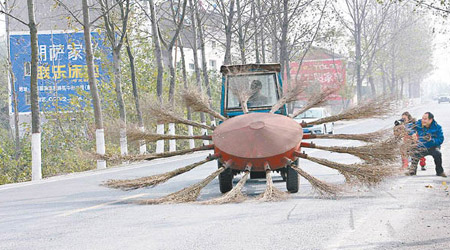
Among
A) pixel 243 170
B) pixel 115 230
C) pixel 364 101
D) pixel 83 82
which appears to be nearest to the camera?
pixel 115 230

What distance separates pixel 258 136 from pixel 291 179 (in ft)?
3.49

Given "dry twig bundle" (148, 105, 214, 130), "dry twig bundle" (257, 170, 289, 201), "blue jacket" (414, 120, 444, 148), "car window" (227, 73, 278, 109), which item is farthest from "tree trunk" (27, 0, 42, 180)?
"blue jacket" (414, 120, 444, 148)

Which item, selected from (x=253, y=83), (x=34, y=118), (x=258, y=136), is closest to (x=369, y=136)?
(x=258, y=136)

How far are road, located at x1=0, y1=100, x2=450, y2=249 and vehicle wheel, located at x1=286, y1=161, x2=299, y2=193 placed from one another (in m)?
0.16

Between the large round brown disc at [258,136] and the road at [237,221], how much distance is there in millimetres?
757

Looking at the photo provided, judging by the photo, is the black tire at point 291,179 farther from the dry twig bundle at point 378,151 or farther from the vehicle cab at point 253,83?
the vehicle cab at point 253,83

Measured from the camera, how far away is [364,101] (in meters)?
11.2

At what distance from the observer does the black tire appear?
33.2ft

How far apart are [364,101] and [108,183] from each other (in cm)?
459

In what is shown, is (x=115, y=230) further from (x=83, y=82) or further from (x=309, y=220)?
(x=83, y=82)

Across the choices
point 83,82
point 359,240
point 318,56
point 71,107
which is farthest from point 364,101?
point 318,56

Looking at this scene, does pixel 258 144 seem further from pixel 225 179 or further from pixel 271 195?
pixel 225 179

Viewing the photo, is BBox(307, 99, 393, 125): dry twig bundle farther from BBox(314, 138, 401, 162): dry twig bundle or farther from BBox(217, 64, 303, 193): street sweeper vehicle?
BBox(217, 64, 303, 193): street sweeper vehicle

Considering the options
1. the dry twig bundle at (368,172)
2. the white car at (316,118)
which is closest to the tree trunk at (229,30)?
the white car at (316,118)
